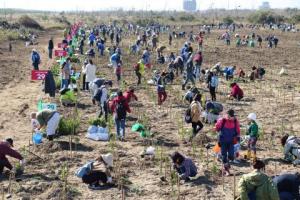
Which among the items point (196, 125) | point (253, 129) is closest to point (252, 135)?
point (253, 129)

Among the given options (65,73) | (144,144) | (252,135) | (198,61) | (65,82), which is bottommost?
(144,144)

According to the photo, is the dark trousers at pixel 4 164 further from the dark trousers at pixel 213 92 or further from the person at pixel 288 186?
the dark trousers at pixel 213 92

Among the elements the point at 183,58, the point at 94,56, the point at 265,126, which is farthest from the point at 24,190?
the point at 94,56

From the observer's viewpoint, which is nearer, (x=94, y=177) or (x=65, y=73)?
(x=94, y=177)

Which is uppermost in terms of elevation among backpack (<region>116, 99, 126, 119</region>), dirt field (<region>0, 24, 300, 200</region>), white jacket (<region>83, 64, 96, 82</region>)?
white jacket (<region>83, 64, 96, 82</region>)

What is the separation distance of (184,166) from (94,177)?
5.73 feet

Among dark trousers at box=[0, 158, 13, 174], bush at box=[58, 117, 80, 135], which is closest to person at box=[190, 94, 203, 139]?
bush at box=[58, 117, 80, 135]

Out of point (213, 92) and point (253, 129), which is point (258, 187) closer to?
point (253, 129)

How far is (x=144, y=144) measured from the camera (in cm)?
1284

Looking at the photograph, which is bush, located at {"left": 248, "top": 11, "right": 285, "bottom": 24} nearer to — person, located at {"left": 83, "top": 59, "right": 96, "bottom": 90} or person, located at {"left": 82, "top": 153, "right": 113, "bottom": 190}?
person, located at {"left": 83, "top": 59, "right": 96, "bottom": 90}

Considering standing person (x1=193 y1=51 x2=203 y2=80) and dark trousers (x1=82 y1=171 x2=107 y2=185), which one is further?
standing person (x1=193 y1=51 x2=203 y2=80)

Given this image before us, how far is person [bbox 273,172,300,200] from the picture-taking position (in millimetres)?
8023

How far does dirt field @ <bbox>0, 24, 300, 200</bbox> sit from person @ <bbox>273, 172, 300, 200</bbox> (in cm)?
153

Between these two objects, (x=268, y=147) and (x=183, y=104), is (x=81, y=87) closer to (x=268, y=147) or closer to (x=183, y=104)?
(x=183, y=104)
